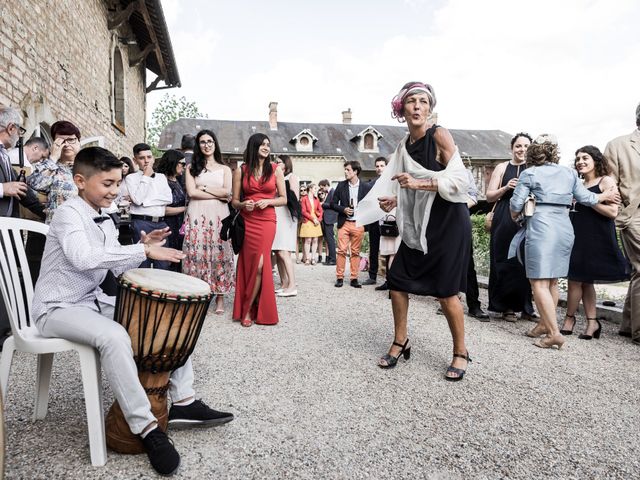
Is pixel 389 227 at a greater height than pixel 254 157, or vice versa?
pixel 254 157

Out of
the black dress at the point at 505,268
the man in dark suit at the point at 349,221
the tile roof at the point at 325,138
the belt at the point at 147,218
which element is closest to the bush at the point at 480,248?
the man in dark suit at the point at 349,221

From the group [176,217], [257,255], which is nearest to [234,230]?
[257,255]

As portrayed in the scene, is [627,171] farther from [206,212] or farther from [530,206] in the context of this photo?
[206,212]

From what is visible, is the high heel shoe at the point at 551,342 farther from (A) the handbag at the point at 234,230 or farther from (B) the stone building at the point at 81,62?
(B) the stone building at the point at 81,62

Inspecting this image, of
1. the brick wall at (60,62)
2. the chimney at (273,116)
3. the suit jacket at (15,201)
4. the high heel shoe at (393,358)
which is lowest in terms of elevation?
the high heel shoe at (393,358)

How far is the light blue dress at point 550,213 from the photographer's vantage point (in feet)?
13.1

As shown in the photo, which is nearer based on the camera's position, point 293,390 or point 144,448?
point 144,448

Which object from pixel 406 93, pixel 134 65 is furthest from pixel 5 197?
pixel 134 65

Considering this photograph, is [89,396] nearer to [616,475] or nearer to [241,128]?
[616,475]

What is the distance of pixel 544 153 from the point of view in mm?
4008

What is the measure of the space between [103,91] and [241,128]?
2340 cm

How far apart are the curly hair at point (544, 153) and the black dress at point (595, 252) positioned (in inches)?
30.5

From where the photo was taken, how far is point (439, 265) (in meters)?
3.15

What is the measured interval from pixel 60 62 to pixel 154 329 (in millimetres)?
7757
